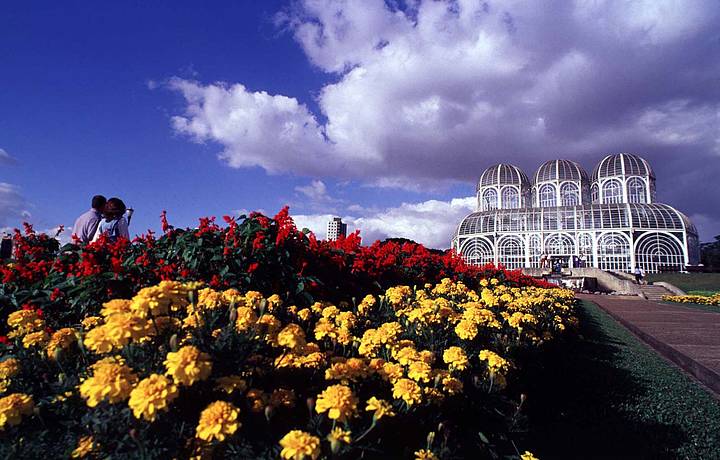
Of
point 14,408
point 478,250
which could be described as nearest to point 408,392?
point 14,408

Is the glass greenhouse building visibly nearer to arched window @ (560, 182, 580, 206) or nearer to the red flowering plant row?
arched window @ (560, 182, 580, 206)

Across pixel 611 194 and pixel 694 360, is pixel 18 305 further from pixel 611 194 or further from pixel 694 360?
pixel 611 194

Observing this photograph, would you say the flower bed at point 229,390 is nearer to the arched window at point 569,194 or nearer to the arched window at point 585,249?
the arched window at point 585,249

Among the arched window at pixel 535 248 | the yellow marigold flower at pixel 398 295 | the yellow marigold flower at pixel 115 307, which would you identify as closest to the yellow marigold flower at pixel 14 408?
the yellow marigold flower at pixel 115 307

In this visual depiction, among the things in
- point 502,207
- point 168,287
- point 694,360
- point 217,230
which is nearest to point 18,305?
point 217,230

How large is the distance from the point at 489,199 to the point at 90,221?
4518 cm

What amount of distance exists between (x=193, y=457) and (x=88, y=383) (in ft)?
1.15

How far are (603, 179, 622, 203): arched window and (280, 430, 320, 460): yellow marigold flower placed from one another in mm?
48527

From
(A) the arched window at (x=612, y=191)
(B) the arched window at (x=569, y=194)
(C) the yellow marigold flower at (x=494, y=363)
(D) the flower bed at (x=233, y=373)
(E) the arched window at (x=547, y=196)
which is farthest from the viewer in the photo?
(E) the arched window at (x=547, y=196)

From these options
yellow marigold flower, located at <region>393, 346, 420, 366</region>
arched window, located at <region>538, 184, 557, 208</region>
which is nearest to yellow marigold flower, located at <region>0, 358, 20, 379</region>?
yellow marigold flower, located at <region>393, 346, 420, 366</region>

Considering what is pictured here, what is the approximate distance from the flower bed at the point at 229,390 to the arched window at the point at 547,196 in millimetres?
47163

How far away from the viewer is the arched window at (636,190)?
4044cm

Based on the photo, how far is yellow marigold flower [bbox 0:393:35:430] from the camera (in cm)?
118

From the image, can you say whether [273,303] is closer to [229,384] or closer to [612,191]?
[229,384]
